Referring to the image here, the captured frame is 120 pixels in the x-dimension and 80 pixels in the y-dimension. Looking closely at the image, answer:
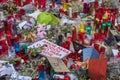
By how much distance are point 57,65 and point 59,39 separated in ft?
2.63

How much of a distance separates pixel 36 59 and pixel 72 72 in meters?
0.55

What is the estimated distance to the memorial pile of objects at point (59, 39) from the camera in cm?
382

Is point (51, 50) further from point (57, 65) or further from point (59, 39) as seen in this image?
point (57, 65)

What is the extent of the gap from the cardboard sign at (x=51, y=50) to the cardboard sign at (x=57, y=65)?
21cm

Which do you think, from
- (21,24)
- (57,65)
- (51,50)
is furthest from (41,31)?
(57,65)

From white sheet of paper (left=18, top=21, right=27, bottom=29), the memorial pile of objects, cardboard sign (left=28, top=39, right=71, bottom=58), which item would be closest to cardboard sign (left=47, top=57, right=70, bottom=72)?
the memorial pile of objects

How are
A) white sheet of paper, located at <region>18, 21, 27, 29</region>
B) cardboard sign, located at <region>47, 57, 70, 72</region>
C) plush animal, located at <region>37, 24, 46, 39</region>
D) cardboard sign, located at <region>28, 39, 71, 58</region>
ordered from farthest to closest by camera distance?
white sheet of paper, located at <region>18, 21, 27, 29</region> < plush animal, located at <region>37, 24, 46, 39</region> < cardboard sign, located at <region>28, 39, 71, 58</region> < cardboard sign, located at <region>47, 57, 70, 72</region>

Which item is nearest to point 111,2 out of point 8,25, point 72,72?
point 8,25

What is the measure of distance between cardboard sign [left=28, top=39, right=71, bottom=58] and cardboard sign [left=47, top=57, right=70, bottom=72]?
21cm

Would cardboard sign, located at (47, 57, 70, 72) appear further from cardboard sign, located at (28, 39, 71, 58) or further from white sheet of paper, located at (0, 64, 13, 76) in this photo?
white sheet of paper, located at (0, 64, 13, 76)

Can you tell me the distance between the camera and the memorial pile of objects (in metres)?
3.82

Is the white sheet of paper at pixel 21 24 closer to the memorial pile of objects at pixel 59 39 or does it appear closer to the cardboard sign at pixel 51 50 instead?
the memorial pile of objects at pixel 59 39

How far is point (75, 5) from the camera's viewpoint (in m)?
5.94

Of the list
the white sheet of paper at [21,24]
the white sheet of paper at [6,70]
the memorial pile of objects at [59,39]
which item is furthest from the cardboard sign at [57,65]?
the white sheet of paper at [21,24]
